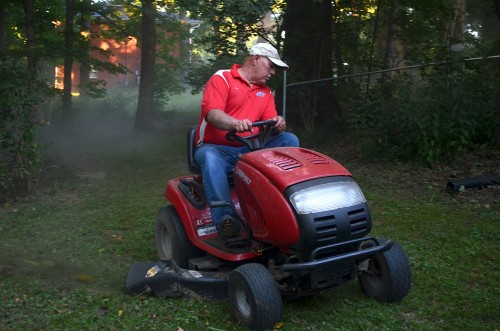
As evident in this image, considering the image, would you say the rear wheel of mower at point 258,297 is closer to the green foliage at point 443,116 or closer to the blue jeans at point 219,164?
the blue jeans at point 219,164

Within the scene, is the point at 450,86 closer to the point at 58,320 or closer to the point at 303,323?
the point at 303,323

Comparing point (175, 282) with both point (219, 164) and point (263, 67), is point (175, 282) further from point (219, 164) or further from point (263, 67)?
point (263, 67)

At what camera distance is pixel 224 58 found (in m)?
11.8

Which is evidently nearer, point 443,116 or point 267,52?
point 267,52

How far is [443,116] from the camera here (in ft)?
28.1

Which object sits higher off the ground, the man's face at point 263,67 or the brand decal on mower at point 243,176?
the man's face at point 263,67

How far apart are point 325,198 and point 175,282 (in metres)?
1.36

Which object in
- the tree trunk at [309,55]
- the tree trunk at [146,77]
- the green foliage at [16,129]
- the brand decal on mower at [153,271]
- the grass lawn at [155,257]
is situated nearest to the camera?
the grass lawn at [155,257]

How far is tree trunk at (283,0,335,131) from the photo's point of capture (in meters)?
11.7

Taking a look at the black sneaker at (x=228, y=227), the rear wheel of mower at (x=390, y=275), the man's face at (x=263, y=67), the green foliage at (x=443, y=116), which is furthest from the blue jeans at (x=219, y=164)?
the green foliage at (x=443, y=116)

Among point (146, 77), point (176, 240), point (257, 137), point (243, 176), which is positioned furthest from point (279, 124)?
point (146, 77)

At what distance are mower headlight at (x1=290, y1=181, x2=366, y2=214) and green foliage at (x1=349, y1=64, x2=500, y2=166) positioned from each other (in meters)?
4.86

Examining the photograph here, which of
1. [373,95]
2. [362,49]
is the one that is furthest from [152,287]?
[362,49]

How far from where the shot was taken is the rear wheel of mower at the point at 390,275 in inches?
163
